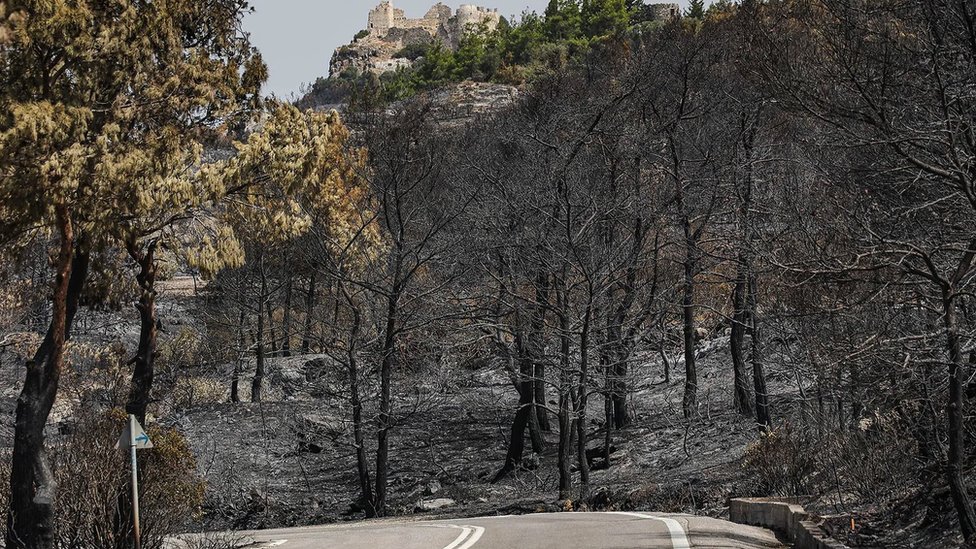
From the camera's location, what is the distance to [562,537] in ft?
42.2

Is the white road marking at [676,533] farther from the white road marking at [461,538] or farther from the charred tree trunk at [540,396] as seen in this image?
the charred tree trunk at [540,396]

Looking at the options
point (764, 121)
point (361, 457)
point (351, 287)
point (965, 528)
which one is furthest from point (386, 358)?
point (965, 528)

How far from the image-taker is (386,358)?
28.8 meters

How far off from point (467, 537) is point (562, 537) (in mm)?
1276

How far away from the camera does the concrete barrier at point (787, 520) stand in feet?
35.7

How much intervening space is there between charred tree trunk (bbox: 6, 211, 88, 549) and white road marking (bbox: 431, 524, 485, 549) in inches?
184

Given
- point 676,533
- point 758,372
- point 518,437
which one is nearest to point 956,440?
point 676,533

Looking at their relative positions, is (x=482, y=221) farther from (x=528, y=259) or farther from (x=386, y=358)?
(x=386, y=358)

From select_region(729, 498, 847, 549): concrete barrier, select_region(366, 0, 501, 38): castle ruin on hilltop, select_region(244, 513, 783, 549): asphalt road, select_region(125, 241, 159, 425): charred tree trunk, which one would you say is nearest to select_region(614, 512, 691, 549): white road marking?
select_region(244, 513, 783, 549): asphalt road

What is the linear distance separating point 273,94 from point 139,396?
569cm

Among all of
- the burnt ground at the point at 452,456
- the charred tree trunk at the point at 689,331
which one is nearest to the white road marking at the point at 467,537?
the burnt ground at the point at 452,456

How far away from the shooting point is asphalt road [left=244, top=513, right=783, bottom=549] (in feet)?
38.7

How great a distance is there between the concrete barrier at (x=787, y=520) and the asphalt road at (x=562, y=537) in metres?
0.27

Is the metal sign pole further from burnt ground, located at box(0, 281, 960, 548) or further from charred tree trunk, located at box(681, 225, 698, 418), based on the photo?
charred tree trunk, located at box(681, 225, 698, 418)
